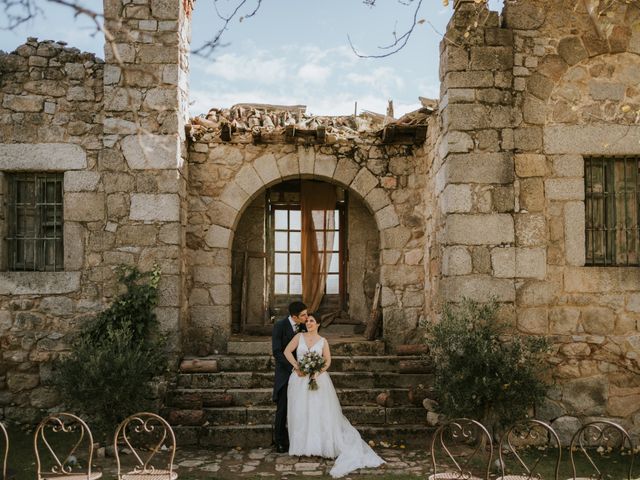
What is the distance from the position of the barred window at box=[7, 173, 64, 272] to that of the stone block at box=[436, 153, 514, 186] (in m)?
4.53

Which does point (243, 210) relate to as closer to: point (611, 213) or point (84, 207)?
point (84, 207)

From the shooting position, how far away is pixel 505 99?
6555mm

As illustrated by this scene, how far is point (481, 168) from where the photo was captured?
6.53m

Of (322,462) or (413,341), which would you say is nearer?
(322,462)

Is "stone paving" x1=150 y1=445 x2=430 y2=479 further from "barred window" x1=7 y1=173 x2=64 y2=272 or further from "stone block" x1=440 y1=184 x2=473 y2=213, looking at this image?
"barred window" x1=7 y1=173 x2=64 y2=272

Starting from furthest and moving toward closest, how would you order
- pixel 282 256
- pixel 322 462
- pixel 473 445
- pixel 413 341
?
pixel 282 256 → pixel 413 341 → pixel 473 445 → pixel 322 462

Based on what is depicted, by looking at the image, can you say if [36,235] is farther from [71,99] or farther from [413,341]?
[413,341]

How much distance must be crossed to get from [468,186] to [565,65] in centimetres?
163

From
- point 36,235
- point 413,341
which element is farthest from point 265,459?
point 36,235

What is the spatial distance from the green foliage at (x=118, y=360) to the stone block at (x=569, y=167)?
4.44 meters

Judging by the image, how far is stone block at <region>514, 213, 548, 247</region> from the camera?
6.48 meters

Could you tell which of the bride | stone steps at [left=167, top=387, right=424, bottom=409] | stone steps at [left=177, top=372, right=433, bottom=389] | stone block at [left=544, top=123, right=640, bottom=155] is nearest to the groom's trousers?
the bride

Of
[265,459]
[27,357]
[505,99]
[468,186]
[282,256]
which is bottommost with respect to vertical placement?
[265,459]

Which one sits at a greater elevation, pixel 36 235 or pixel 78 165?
pixel 78 165
